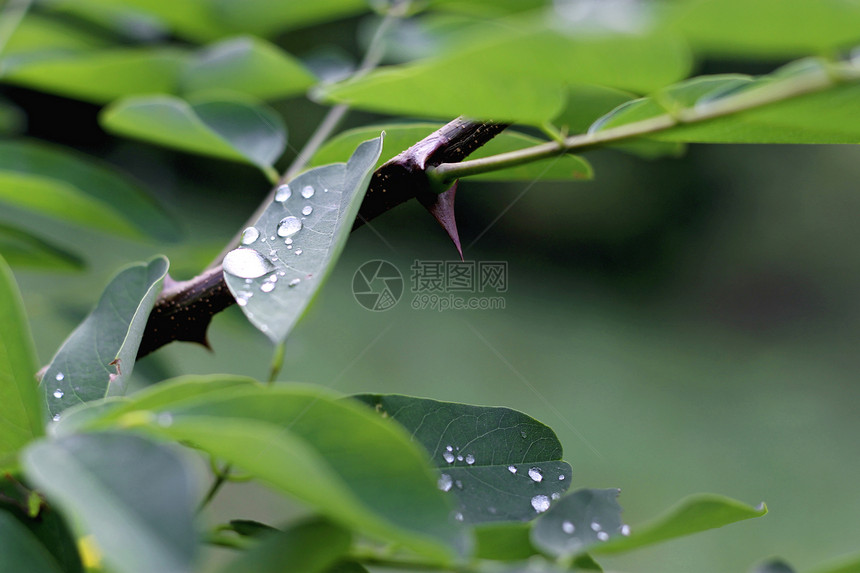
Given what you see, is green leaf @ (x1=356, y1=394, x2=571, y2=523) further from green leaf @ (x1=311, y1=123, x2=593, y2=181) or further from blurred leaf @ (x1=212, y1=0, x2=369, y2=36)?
blurred leaf @ (x1=212, y1=0, x2=369, y2=36)

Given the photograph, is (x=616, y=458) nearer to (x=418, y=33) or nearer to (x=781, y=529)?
(x=781, y=529)

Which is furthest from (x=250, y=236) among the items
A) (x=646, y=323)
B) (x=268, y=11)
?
(x=646, y=323)

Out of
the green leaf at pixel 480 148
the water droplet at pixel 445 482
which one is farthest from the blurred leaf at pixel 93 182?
the water droplet at pixel 445 482

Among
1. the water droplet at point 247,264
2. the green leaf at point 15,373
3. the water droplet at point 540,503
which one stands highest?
the water droplet at point 540,503

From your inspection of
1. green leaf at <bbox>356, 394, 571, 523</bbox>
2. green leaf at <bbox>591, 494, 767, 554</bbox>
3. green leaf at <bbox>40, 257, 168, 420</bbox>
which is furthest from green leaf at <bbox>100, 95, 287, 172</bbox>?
green leaf at <bbox>591, 494, 767, 554</bbox>

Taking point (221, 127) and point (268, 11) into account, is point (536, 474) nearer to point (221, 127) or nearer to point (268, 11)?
point (221, 127)

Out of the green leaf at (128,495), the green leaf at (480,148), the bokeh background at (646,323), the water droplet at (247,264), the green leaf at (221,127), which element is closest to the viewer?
the green leaf at (128,495)

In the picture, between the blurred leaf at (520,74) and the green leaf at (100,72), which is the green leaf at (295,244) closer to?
the blurred leaf at (520,74)
